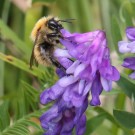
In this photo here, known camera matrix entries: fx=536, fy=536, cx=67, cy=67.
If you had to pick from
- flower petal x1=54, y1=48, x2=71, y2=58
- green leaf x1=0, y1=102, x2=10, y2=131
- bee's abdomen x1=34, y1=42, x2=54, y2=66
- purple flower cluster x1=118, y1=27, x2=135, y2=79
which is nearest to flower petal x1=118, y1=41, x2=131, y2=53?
purple flower cluster x1=118, y1=27, x2=135, y2=79


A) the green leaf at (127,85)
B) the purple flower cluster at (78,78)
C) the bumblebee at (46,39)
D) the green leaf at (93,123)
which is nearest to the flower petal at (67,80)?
the purple flower cluster at (78,78)

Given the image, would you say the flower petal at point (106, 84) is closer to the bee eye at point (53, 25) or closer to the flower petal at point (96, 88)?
the flower petal at point (96, 88)

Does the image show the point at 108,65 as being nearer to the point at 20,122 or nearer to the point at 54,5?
the point at 20,122

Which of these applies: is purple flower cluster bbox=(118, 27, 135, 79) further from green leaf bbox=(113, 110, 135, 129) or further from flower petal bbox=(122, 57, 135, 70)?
green leaf bbox=(113, 110, 135, 129)

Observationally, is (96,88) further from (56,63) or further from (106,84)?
(56,63)

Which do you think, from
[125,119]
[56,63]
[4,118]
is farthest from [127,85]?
[4,118]
